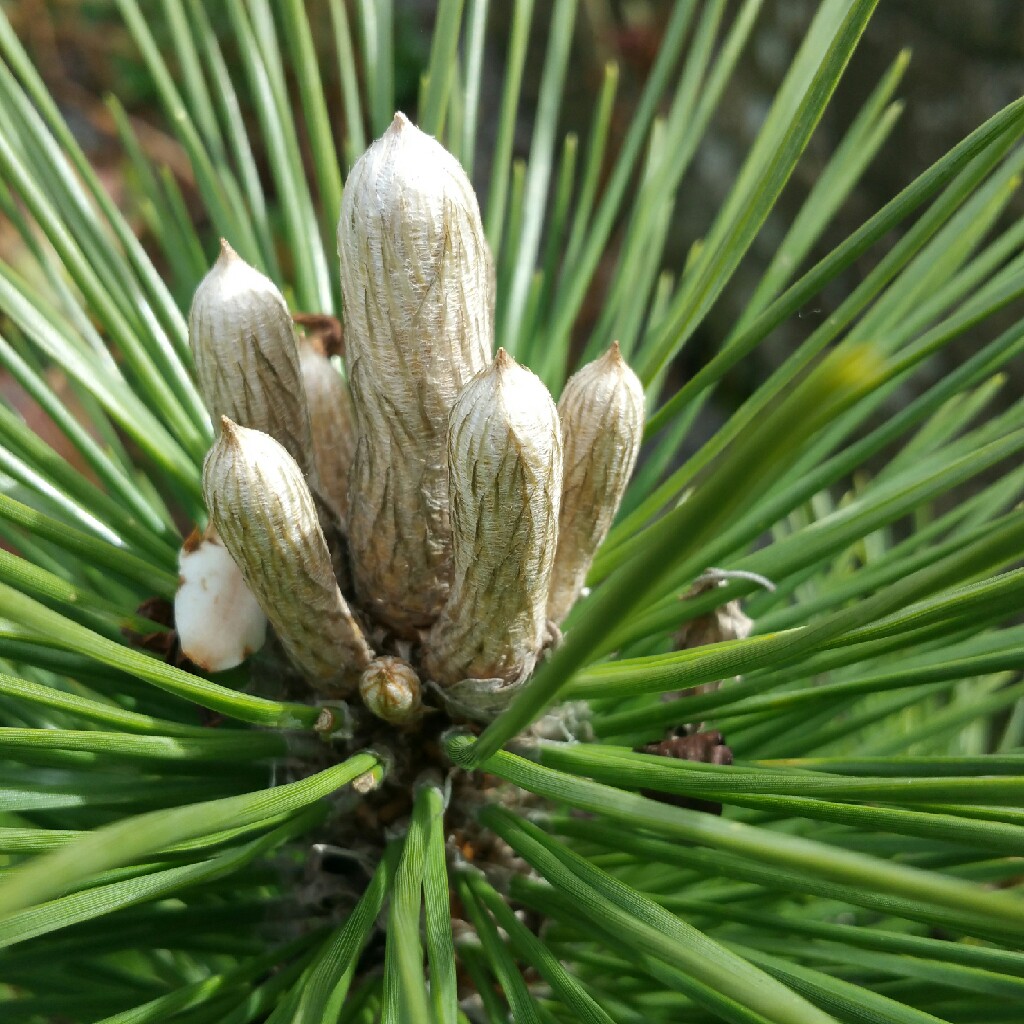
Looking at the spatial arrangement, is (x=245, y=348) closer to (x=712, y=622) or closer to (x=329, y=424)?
(x=329, y=424)

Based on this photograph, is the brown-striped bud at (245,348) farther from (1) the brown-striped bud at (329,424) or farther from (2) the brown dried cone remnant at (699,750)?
(2) the brown dried cone remnant at (699,750)

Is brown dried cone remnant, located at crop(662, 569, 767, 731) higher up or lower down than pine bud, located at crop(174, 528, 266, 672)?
higher up

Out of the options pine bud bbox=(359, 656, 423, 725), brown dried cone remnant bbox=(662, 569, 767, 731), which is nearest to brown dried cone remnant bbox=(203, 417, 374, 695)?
pine bud bbox=(359, 656, 423, 725)

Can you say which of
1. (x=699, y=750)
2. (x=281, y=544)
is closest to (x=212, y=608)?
(x=281, y=544)

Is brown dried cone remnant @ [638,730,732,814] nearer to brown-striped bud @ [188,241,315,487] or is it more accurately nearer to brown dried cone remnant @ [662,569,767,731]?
brown dried cone remnant @ [662,569,767,731]

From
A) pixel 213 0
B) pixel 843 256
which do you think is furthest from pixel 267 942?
pixel 213 0

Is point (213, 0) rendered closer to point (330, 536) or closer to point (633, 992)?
point (330, 536)
